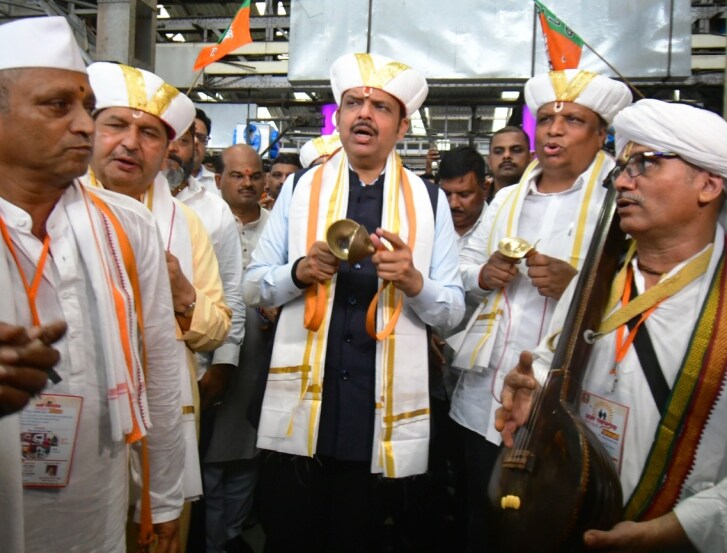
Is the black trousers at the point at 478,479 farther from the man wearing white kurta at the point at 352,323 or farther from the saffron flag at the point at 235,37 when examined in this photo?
the saffron flag at the point at 235,37

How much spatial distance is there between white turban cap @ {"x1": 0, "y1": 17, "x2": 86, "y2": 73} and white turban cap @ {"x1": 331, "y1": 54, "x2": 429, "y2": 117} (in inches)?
51.7

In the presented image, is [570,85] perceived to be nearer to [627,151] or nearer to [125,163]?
[627,151]

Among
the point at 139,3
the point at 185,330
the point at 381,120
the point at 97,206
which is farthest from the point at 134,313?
the point at 139,3

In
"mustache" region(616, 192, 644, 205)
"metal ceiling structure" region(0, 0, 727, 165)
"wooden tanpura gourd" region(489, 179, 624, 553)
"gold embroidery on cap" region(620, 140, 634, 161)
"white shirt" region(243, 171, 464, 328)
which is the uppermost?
"metal ceiling structure" region(0, 0, 727, 165)

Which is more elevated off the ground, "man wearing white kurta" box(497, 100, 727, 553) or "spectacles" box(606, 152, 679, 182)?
"spectacles" box(606, 152, 679, 182)

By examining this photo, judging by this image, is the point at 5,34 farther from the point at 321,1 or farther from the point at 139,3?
the point at 321,1

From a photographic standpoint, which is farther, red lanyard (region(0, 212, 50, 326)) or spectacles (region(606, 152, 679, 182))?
spectacles (region(606, 152, 679, 182))

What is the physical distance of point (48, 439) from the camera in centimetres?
152

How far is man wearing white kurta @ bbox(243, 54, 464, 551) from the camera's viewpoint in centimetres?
243

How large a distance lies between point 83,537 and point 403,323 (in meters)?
1.39

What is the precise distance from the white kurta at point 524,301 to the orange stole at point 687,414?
31.6 inches

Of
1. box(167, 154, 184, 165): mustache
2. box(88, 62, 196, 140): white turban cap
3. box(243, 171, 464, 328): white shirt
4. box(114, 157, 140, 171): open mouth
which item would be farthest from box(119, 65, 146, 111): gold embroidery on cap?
box(167, 154, 184, 165): mustache

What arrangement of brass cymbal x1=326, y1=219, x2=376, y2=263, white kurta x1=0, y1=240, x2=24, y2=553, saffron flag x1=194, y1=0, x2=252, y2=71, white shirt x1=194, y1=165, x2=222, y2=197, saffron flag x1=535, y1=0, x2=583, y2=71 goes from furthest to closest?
saffron flag x1=535, y1=0, x2=583, y2=71
saffron flag x1=194, y1=0, x2=252, y2=71
white shirt x1=194, y1=165, x2=222, y2=197
brass cymbal x1=326, y1=219, x2=376, y2=263
white kurta x1=0, y1=240, x2=24, y2=553

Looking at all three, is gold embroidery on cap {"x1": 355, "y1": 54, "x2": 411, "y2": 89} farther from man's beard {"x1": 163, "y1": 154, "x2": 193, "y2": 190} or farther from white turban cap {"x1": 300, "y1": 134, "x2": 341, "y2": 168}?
white turban cap {"x1": 300, "y1": 134, "x2": 341, "y2": 168}
